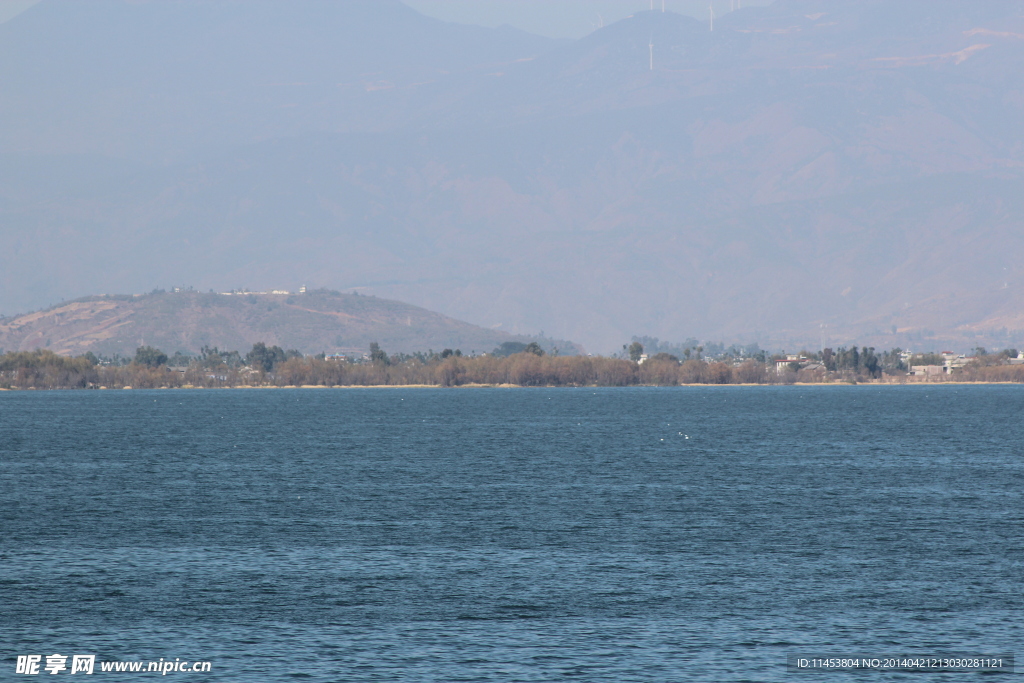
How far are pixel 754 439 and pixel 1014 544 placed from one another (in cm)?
9400

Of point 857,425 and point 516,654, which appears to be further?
point 857,425

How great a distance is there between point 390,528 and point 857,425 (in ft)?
444

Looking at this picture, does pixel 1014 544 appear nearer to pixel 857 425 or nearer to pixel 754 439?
pixel 754 439

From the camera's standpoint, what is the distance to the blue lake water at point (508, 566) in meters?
44.1

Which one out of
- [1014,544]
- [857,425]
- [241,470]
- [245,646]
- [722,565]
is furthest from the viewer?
[857,425]

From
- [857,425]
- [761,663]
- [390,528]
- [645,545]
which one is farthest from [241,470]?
[857,425]

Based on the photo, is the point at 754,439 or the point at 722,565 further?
the point at 754,439

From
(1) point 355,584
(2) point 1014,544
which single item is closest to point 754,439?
(2) point 1014,544

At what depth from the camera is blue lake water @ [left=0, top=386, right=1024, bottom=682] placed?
44.1m

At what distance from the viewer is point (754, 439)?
15925cm

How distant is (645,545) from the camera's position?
65.9m

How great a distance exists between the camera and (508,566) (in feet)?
Result: 196

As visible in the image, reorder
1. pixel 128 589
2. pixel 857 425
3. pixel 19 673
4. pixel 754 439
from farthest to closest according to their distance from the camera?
pixel 857 425 < pixel 754 439 < pixel 128 589 < pixel 19 673

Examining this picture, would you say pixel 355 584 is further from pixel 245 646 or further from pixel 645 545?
pixel 645 545
